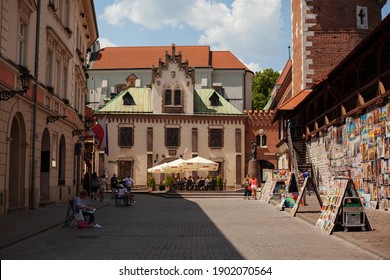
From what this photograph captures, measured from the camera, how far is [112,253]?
9.67 m

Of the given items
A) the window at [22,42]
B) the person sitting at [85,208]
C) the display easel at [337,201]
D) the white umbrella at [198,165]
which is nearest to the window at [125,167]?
the white umbrella at [198,165]

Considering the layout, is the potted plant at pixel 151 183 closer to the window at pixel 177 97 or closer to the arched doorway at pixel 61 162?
the window at pixel 177 97

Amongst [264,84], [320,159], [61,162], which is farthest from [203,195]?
[264,84]

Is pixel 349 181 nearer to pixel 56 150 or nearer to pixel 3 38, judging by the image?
pixel 3 38

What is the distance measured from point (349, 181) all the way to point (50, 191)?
48.6 ft

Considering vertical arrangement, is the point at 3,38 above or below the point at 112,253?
above

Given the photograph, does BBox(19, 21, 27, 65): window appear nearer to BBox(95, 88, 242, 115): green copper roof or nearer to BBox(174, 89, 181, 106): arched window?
BBox(95, 88, 242, 115): green copper roof

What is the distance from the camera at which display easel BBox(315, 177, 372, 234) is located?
1303 cm

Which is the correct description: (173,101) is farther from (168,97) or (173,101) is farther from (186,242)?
(186,242)

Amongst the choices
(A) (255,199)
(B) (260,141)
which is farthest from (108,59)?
(A) (255,199)

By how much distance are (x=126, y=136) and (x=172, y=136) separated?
4797 millimetres

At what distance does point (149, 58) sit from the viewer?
245 ft

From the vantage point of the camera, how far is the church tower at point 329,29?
3753 cm
